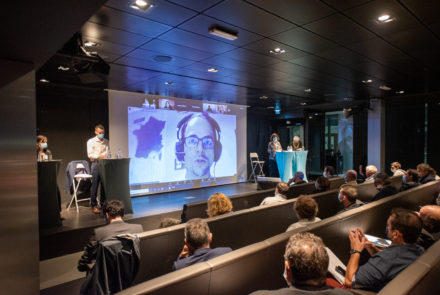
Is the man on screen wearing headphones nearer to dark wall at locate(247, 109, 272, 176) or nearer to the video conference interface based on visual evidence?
the video conference interface

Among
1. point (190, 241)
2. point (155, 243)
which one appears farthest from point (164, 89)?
point (190, 241)

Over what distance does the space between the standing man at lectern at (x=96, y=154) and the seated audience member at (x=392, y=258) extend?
165 inches

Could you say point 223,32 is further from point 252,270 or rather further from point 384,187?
point 384,187

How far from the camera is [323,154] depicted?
416 inches

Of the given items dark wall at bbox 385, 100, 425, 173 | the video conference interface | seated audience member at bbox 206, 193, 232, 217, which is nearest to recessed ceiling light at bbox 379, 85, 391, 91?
dark wall at bbox 385, 100, 425, 173

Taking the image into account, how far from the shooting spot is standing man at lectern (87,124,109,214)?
475 cm

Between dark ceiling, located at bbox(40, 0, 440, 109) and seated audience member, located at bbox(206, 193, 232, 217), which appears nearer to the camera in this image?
dark ceiling, located at bbox(40, 0, 440, 109)

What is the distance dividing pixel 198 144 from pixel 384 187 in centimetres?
546

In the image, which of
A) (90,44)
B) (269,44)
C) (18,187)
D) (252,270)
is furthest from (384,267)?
(90,44)

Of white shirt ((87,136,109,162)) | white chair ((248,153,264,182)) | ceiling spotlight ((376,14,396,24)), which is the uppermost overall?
ceiling spotlight ((376,14,396,24))

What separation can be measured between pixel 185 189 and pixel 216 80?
Answer: 12.0 ft

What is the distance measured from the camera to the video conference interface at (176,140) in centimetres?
714

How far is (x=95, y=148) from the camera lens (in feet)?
16.4

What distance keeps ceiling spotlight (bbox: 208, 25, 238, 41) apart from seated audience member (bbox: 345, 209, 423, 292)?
2548mm
